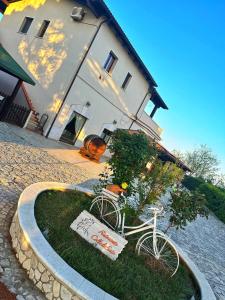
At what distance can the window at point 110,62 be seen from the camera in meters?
18.0

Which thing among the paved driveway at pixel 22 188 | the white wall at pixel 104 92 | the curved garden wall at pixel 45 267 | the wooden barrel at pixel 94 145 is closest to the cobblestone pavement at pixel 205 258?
the paved driveway at pixel 22 188

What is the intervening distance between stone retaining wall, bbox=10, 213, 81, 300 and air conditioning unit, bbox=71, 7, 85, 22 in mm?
14400

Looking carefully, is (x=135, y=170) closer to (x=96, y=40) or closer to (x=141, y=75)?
(x=96, y=40)

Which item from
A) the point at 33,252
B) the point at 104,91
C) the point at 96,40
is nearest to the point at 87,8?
the point at 96,40

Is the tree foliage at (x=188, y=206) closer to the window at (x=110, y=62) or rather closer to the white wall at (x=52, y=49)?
the white wall at (x=52, y=49)

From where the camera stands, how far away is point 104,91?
18500 millimetres

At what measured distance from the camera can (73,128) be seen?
1777cm

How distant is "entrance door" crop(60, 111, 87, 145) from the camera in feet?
56.6

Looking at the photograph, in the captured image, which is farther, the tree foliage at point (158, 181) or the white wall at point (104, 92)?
the white wall at point (104, 92)

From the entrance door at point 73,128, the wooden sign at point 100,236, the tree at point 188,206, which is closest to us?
the wooden sign at point 100,236

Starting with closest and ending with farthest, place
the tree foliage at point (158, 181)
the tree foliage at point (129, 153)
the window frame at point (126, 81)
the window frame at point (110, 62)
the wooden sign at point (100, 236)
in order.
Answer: the wooden sign at point (100, 236) < the tree foliage at point (158, 181) < the tree foliage at point (129, 153) < the window frame at point (110, 62) < the window frame at point (126, 81)

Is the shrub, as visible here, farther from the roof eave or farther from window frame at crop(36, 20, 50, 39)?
window frame at crop(36, 20, 50, 39)

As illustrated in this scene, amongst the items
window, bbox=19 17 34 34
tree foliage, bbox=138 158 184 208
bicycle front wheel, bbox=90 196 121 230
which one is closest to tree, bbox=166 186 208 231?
tree foliage, bbox=138 158 184 208

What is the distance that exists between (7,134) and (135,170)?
5.96 metres
